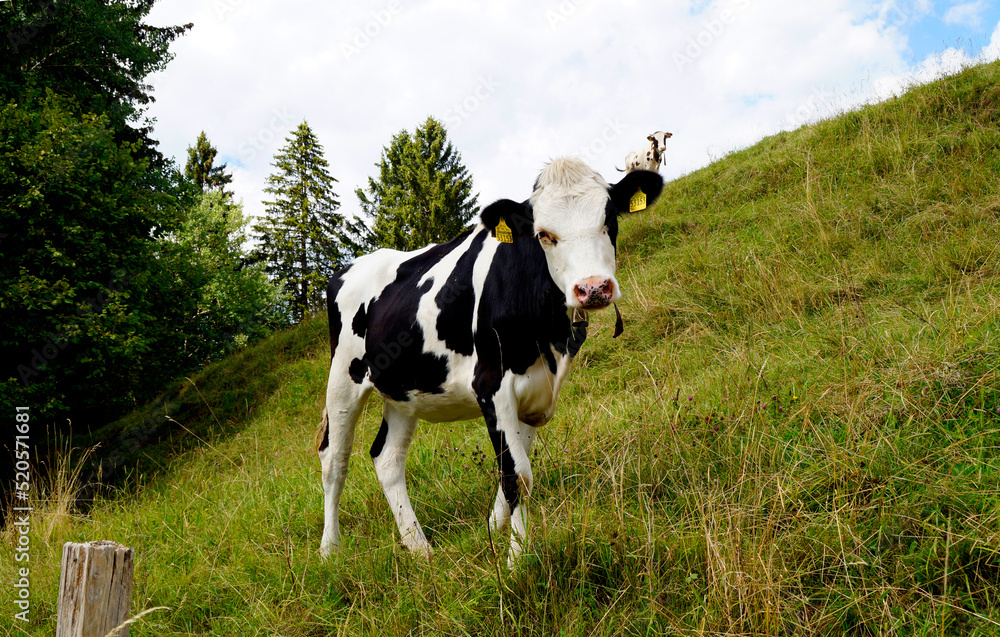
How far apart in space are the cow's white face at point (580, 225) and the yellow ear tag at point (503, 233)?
7.7 inches

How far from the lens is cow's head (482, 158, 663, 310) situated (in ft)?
9.01

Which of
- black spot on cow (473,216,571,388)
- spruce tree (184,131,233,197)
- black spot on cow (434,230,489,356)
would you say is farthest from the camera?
spruce tree (184,131,233,197)

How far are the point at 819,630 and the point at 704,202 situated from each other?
28.8 feet

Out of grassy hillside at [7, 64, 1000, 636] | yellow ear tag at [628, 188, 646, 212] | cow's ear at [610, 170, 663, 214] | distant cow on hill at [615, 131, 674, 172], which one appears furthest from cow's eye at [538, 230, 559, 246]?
distant cow on hill at [615, 131, 674, 172]

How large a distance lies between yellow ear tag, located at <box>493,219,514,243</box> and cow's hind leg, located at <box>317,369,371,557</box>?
5.48 feet

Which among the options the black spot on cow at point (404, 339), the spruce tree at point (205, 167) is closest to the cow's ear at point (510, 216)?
the black spot on cow at point (404, 339)

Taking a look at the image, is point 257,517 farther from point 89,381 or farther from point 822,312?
point 89,381

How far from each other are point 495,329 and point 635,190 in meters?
1.13

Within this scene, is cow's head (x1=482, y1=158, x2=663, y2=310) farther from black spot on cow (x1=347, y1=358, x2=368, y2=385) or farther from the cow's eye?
black spot on cow (x1=347, y1=358, x2=368, y2=385)

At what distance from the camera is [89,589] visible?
6.68ft

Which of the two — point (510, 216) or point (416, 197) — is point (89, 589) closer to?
point (510, 216)

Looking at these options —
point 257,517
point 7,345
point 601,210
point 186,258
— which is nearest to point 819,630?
point 601,210

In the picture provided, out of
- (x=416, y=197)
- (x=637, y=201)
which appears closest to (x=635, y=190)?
(x=637, y=201)

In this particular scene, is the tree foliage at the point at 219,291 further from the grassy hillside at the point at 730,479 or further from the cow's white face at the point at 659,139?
the cow's white face at the point at 659,139
